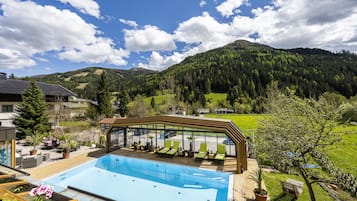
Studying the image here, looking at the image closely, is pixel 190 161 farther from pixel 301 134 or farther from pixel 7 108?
pixel 7 108

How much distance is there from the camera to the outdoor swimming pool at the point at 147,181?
9242 mm

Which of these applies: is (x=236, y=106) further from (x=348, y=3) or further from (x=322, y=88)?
(x=348, y=3)

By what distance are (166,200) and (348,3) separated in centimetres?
1487

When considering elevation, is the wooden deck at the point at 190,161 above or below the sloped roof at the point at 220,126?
below

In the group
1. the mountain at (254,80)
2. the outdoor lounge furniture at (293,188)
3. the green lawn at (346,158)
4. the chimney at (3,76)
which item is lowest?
the green lawn at (346,158)

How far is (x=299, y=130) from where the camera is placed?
5.99 meters

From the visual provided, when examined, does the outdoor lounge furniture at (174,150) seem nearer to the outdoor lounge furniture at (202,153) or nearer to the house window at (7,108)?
the outdoor lounge furniture at (202,153)

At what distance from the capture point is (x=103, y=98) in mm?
36719

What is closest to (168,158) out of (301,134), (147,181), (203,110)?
(147,181)

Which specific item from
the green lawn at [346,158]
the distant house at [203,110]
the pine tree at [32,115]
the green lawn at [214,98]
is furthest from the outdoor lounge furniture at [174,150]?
the green lawn at [214,98]

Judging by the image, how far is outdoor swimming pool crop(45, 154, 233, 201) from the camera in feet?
30.3

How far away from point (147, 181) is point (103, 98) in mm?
29125

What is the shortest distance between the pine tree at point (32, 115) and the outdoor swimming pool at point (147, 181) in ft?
41.6

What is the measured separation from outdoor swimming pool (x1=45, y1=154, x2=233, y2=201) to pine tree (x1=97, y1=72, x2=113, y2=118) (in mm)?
23972
